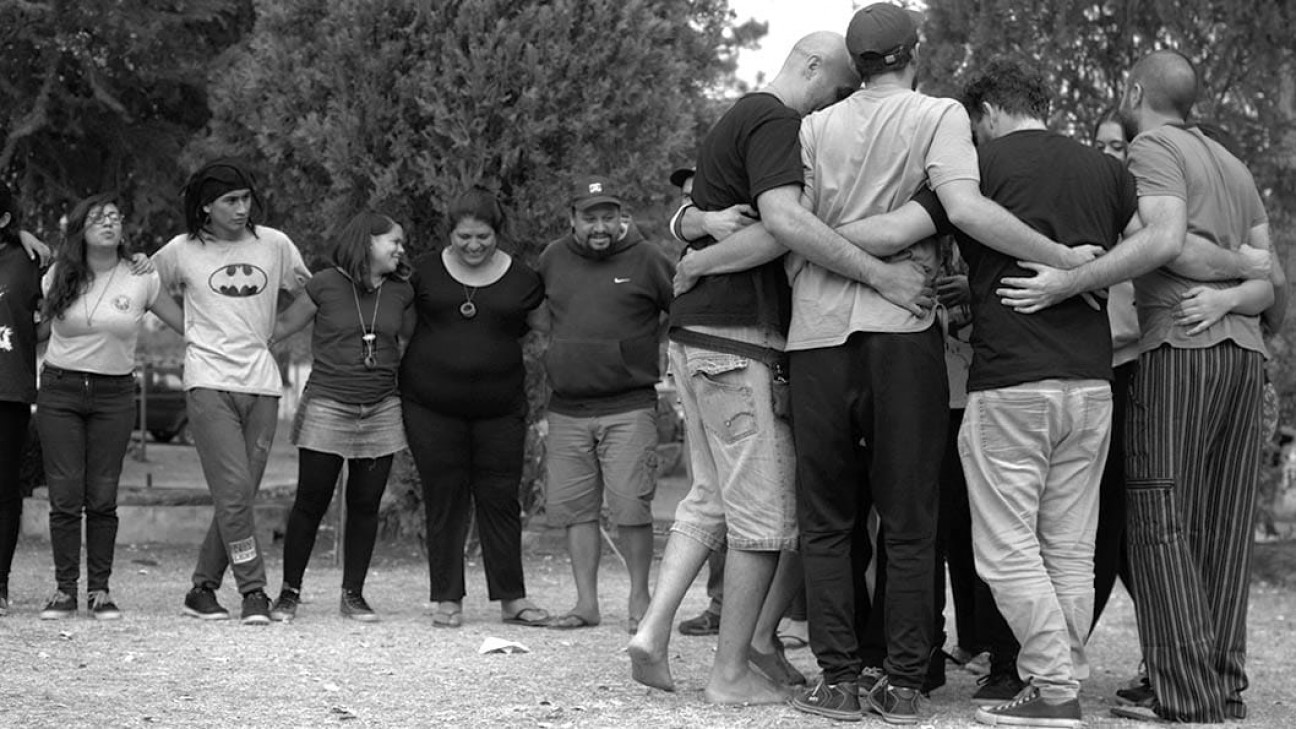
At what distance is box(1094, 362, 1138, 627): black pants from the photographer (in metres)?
5.65

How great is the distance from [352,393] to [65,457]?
4.28ft

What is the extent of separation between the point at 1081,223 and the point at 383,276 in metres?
3.66

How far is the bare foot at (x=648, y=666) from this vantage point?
5332mm

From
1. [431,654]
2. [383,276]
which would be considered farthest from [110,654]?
[383,276]

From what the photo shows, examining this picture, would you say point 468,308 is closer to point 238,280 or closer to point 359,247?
point 359,247

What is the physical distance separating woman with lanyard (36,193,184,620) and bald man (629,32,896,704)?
10.1 ft

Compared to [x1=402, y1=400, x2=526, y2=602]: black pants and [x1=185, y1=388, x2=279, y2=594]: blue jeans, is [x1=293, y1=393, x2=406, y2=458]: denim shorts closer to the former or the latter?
[x1=402, y1=400, x2=526, y2=602]: black pants

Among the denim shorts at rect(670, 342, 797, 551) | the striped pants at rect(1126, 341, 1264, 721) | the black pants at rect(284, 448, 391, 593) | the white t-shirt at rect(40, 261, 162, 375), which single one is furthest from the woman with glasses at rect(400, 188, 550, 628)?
the striped pants at rect(1126, 341, 1264, 721)

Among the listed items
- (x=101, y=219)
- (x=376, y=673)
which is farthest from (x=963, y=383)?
(x=101, y=219)

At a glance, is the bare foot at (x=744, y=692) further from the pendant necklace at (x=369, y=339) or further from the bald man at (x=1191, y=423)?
the pendant necklace at (x=369, y=339)

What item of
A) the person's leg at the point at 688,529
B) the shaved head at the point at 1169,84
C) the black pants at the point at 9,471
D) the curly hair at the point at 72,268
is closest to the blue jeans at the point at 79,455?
the black pants at the point at 9,471

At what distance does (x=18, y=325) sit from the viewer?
→ 7.44 meters

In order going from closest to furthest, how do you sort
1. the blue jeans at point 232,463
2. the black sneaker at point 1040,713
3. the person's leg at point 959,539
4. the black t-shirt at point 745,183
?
the black sneaker at point 1040,713 → the black t-shirt at point 745,183 → the person's leg at point 959,539 → the blue jeans at point 232,463

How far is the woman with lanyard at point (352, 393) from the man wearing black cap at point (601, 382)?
29.9 inches
